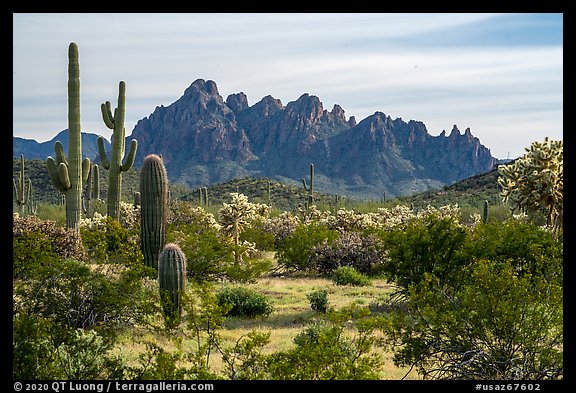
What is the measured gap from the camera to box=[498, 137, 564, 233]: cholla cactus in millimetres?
10156

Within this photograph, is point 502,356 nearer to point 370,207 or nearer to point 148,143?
point 370,207

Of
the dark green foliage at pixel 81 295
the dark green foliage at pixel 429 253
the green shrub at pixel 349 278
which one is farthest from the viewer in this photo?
the green shrub at pixel 349 278

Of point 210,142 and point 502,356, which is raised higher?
point 210,142

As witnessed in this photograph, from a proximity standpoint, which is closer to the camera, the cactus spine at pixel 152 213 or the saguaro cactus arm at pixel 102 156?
the cactus spine at pixel 152 213

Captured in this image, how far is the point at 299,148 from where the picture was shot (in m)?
191

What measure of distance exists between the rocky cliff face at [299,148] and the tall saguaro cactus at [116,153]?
142 m

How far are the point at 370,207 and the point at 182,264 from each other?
33.2 m

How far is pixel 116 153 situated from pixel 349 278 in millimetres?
9364

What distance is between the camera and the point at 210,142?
181 meters

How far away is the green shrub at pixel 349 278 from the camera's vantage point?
17000mm

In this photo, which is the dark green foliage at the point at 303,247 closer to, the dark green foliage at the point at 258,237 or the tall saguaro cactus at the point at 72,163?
the dark green foliage at the point at 258,237

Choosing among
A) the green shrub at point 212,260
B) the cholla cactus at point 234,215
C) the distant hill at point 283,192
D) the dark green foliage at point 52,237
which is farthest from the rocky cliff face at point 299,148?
the dark green foliage at point 52,237
